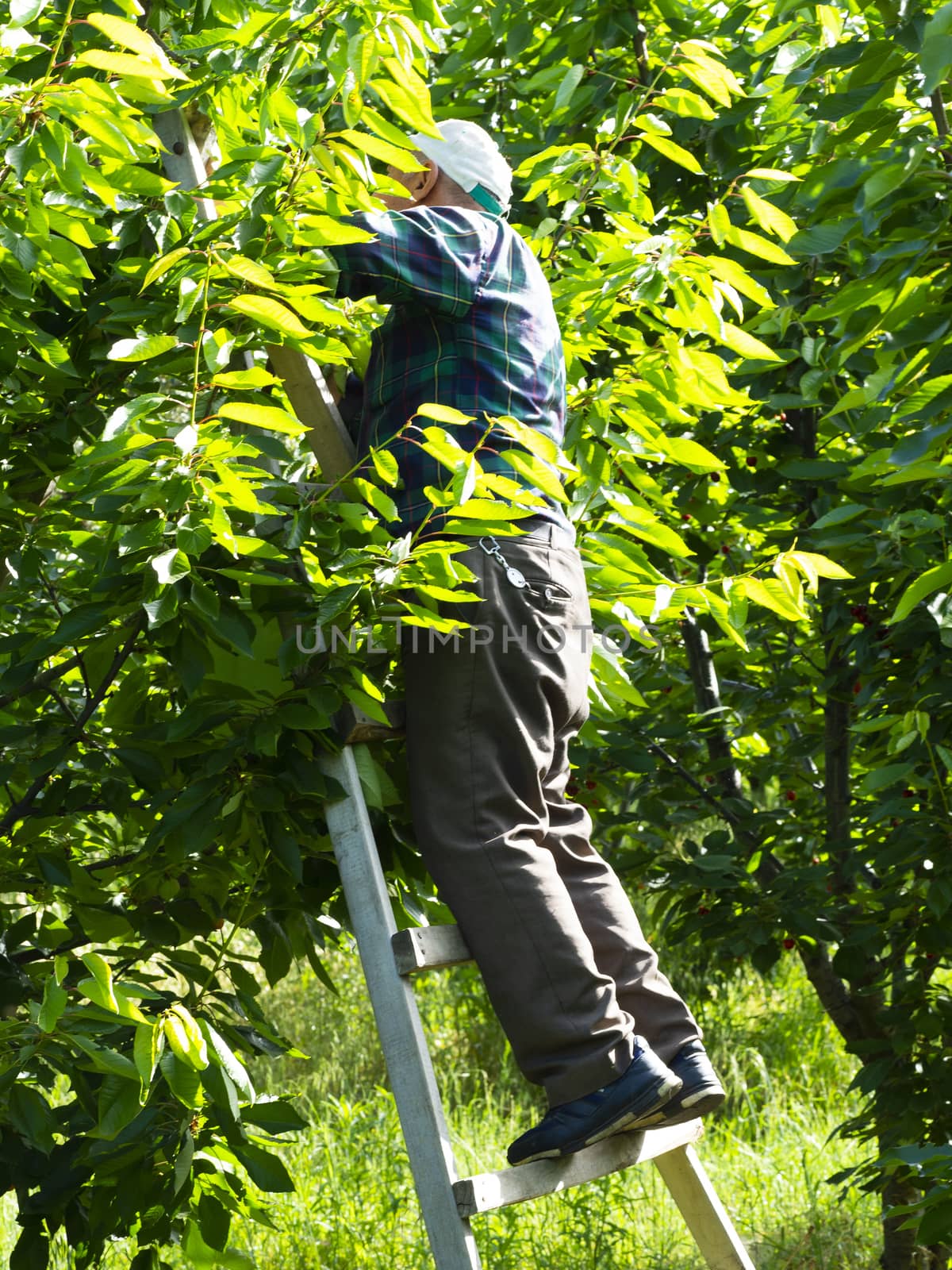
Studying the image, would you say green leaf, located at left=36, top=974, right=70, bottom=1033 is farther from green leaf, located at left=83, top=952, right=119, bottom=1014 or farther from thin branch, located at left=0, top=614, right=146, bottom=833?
thin branch, located at left=0, top=614, right=146, bottom=833

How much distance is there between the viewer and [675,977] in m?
6.89

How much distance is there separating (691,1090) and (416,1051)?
45cm

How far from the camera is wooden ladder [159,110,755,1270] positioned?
1774mm

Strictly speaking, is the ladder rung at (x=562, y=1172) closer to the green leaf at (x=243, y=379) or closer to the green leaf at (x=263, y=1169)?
the green leaf at (x=263, y=1169)

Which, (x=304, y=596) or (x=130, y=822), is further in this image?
(x=130, y=822)

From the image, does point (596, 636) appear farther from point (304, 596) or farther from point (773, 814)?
point (773, 814)

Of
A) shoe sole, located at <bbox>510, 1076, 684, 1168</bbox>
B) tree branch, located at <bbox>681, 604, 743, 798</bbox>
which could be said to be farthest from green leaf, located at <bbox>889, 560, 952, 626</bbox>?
tree branch, located at <bbox>681, 604, 743, 798</bbox>

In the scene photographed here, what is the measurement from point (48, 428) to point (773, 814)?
211cm

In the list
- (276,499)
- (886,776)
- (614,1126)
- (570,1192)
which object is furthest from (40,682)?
(570,1192)

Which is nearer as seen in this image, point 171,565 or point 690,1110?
point 171,565

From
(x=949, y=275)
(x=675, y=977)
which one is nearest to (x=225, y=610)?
(x=949, y=275)

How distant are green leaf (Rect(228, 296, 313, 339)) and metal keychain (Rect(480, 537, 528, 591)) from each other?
44 centimetres

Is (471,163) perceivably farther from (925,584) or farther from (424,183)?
(925,584)

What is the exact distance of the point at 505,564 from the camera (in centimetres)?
196
